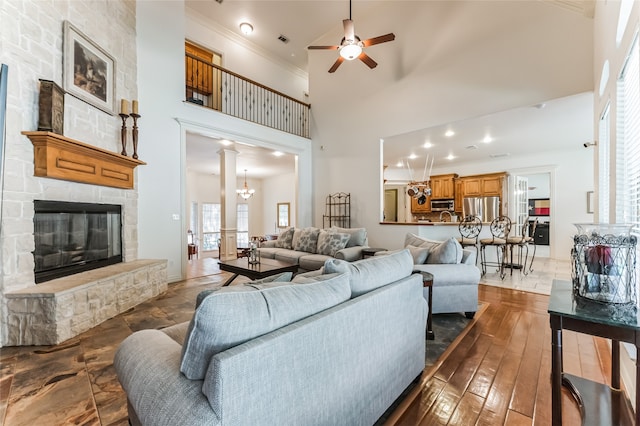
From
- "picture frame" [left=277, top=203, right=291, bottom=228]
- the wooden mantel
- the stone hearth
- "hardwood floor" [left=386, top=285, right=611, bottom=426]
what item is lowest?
"hardwood floor" [left=386, top=285, right=611, bottom=426]

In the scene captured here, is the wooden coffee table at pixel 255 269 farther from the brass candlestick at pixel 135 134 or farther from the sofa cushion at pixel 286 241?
the brass candlestick at pixel 135 134

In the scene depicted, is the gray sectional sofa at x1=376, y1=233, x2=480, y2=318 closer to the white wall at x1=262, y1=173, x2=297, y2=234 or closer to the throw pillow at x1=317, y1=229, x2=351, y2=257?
the throw pillow at x1=317, y1=229, x2=351, y2=257

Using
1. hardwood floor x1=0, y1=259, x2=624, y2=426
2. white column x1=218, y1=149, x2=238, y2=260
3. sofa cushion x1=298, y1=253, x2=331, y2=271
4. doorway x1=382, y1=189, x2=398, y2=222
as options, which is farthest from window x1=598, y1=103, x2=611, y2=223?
doorway x1=382, y1=189, x2=398, y2=222

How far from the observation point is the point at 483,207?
25.6 feet

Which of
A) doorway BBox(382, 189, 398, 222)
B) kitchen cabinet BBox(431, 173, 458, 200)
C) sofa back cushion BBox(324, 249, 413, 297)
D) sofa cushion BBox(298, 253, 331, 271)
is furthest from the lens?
doorway BBox(382, 189, 398, 222)

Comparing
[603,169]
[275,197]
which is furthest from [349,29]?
[275,197]

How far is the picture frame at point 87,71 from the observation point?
123 inches

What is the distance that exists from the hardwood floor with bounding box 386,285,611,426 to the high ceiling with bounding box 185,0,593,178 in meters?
3.29

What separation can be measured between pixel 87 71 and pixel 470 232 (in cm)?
656

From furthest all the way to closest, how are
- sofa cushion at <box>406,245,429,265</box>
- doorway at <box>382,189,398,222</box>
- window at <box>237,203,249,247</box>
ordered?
1. window at <box>237,203,249,247</box>
2. doorway at <box>382,189,398,222</box>
3. sofa cushion at <box>406,245,429,265</box>

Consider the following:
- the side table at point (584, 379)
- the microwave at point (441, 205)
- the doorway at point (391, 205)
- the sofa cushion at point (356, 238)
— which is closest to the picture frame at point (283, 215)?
the doorway at point (391, 205)

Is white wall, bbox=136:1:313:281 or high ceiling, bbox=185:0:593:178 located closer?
white wall, bbox=136:1:313:281

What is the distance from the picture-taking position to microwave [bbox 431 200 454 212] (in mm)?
8562

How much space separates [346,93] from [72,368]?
6539 mm
